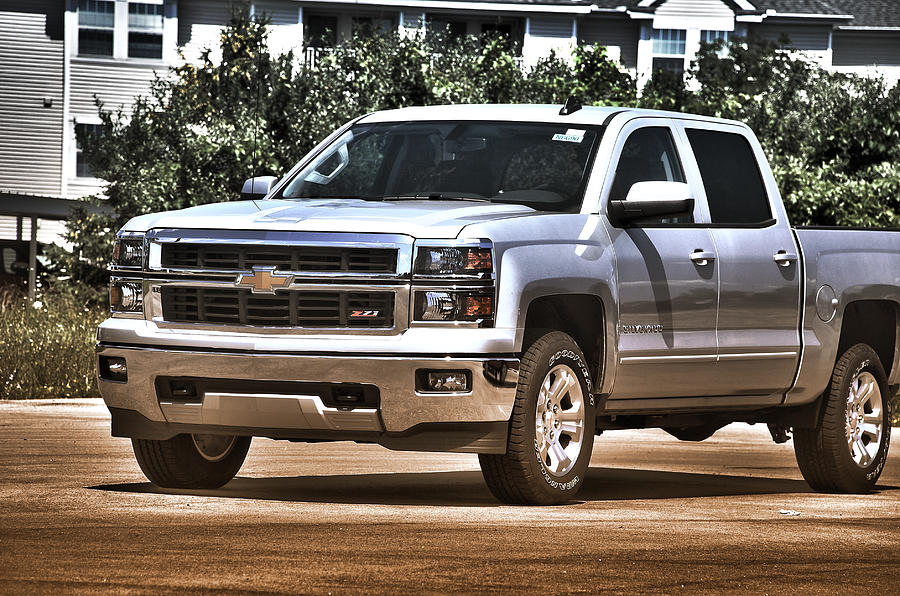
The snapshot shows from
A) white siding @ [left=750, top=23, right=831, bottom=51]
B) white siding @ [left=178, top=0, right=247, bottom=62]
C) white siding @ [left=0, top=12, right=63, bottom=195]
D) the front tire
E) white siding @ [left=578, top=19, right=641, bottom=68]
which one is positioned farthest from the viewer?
white siding @ [left=750, top=23, right=831, bottom=51]

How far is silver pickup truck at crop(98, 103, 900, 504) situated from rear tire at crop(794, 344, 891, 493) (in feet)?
0.07

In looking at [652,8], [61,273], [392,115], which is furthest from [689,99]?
[392,115]

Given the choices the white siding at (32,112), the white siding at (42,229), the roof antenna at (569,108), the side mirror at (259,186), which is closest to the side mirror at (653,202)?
the roof antenna at (569,108)

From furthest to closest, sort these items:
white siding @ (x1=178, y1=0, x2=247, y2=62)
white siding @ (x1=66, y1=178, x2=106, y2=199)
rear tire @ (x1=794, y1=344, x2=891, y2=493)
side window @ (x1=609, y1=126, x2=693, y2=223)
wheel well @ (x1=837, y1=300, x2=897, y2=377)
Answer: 1. white siding @ (x1=178, y1=0, x2=247, y2=62)
2. white siding @ (x1=66, y1=178, x2=106, y2=199)
3. wheel well @ (x1=837, y1=300, x2=897, y2=377)
4. rear tire @ (x1=794, y1=344, x2=891, y2=493)
5. side window @ (x1=609, y1=126, x2=693, y2=223)

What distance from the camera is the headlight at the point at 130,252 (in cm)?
876

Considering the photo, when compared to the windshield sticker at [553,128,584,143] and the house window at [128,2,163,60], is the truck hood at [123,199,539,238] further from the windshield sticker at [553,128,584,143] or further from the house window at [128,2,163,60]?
the house window at [128,2,163,60]

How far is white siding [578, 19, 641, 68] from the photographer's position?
43594mm

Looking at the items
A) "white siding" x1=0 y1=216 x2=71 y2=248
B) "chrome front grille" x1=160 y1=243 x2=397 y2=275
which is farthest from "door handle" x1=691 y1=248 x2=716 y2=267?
"white siding" x1=0 y1=216 x2=71 y2=248

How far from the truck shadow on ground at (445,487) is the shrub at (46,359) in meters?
7.39

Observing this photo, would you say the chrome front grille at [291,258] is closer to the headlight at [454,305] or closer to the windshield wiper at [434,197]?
the headlight at [454,305]

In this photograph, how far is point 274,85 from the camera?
Answer: 26.5 metres

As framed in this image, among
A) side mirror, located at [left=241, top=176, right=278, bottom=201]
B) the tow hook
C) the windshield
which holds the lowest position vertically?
the tow hook

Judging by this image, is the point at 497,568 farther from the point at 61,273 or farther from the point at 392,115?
the point at 61,273

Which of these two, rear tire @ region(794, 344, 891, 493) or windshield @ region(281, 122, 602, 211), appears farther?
rear tire @ region(794, 344, 891, 493)
